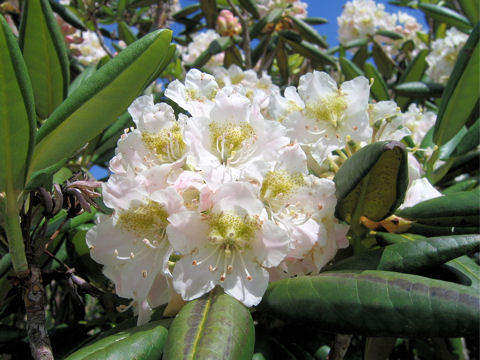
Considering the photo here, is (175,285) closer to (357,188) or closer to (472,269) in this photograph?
(357,188)

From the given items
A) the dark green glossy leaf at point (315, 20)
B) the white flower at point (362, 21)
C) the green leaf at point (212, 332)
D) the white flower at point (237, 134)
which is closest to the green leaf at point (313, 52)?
the dark green glossy leaf at point (315, 20)

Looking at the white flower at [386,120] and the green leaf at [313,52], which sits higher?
the white flower at [386,120]

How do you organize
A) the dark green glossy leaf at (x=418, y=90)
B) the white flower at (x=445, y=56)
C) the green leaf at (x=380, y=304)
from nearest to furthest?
the green leaf at (x=380, y=304)
the dark green glossy leaf at (x=418, y=90)
the white flower at (x=445, y=56)

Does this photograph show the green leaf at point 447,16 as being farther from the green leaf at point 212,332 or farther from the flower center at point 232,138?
the green leaf at point 212,332

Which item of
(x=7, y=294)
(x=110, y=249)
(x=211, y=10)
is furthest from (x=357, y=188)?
(x=211, y=10)

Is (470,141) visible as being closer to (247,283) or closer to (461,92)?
(461,92)

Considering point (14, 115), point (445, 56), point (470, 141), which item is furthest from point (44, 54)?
point (445, 56)
